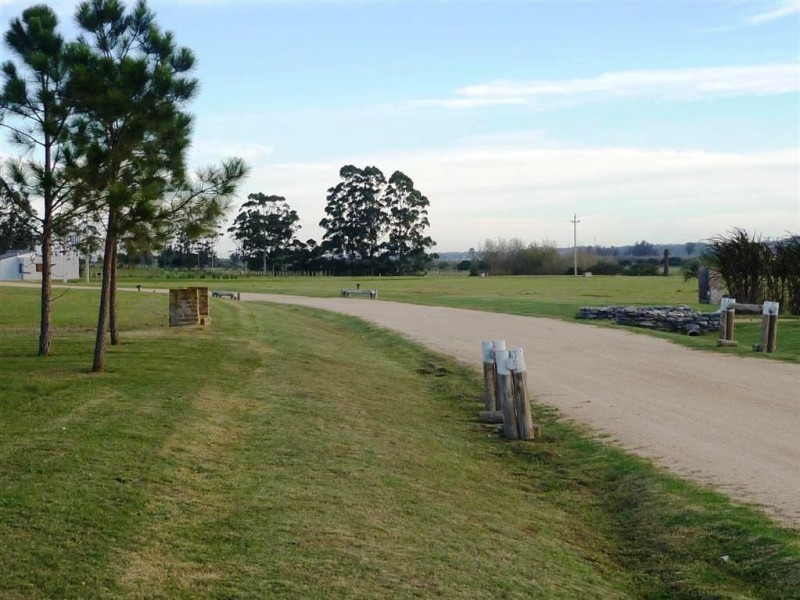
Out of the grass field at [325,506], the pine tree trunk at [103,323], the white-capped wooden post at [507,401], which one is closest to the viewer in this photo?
the grass field at [325,506]

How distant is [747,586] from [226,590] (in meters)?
3.07

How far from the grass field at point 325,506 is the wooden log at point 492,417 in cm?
30

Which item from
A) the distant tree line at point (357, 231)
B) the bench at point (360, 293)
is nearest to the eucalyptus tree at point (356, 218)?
the distant tree line at point (357, 231)

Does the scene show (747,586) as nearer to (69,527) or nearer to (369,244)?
(69,527)

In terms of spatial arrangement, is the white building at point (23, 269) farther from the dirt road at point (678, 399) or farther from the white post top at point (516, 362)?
the white post top at point (516, 362)

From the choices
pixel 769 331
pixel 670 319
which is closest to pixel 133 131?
pixel 769 331

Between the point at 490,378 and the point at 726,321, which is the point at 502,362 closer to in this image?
the point at 490,378

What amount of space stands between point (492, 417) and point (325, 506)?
522 centimetres

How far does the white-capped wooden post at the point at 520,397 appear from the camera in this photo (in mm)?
10406

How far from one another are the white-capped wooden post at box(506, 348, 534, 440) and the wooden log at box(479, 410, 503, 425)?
3.62 ft

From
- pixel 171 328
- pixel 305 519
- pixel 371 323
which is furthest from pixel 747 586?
pixel 371 323

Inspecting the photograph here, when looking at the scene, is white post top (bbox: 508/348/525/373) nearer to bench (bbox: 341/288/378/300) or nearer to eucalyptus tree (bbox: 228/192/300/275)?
bench (bbox: 341/288/378/300)

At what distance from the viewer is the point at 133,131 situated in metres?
13.0

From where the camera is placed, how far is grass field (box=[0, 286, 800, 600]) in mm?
5418
